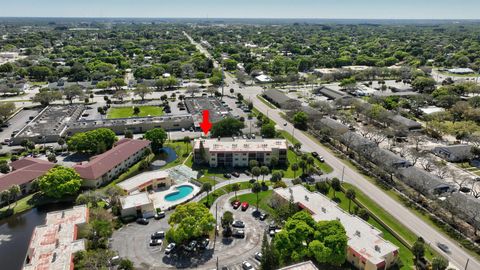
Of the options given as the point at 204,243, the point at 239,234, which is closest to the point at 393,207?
the point at 239,234

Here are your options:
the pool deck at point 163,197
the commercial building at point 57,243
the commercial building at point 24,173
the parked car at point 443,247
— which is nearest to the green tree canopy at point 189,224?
the pool deck at point 163,197

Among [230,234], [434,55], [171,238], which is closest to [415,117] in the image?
[230,234]

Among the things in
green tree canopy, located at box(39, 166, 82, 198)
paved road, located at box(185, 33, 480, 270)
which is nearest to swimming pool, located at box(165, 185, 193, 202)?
green tree canopy, located at box(39, 166, 82, 198)

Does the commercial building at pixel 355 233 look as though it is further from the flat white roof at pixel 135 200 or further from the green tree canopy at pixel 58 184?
the green tree canopy at pixel 58 184

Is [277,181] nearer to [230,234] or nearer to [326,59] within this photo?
[230,234]

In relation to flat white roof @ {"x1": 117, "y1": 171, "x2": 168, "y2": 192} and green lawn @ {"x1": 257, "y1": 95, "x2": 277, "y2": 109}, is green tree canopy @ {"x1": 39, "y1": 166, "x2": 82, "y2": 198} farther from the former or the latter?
green lawn @ {"x1": 257, "y1": 95, "x2": 277, "y2": 109}

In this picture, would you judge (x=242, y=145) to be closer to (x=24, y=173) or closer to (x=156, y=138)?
(x=156, y=138)
